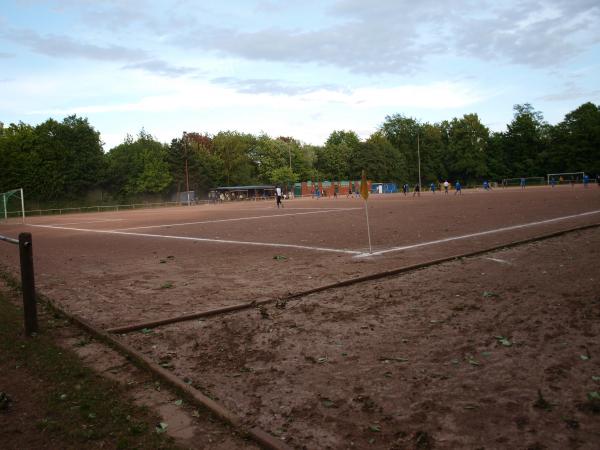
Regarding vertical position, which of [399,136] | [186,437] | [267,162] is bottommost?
[186,437]

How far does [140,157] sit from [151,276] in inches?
3148

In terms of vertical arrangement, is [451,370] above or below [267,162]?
below

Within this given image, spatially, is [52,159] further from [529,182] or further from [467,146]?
[467,146]

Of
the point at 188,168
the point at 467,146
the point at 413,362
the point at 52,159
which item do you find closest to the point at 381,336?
the point at 413,362

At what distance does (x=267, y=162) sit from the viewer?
10144 centimetres

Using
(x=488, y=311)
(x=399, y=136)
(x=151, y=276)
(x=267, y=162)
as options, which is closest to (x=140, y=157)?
(x=267, y=162)

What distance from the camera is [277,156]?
101 meters

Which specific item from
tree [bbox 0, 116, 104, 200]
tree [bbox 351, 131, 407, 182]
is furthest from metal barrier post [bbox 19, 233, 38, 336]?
tree [bbox 351, 131, 407, 182]

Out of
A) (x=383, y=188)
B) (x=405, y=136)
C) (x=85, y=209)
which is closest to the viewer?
(x=85, y=209)

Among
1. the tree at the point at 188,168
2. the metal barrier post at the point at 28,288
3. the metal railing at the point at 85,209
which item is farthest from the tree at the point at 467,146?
the metal barrier post at the point at 28,288

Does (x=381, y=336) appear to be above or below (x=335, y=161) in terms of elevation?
below

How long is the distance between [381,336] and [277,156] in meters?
98.2

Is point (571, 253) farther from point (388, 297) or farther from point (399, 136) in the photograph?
point (399, 136)

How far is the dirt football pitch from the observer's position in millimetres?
3107
